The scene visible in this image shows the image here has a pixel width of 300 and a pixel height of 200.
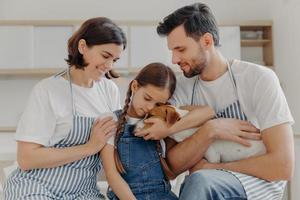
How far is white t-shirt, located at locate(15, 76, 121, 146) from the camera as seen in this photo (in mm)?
1672

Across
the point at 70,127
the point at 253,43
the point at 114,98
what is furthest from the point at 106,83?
the point at 253,43

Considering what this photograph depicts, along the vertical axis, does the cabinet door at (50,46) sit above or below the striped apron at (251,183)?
above

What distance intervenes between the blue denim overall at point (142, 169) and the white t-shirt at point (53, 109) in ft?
0.57

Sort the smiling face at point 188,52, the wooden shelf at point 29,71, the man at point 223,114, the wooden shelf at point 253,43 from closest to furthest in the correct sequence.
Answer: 1. the man at point 223,114
2. the smiling face at point 188,52
3. the wooden shelf at point 29,71
4. the wooden shelf at point 253,43

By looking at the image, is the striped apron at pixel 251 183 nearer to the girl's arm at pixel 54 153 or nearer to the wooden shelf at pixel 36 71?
the girl's arm at pixel 54 153

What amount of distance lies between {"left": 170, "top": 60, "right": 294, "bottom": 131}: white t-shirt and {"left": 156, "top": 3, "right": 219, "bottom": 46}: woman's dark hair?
180mm

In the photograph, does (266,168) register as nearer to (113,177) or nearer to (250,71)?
(250,71)

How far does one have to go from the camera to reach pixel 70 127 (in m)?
1.72

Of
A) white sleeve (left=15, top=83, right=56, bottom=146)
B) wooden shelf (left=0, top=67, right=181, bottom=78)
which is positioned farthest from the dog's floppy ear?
wooden shelf (left=0, top=67, right=181, bottom=78)

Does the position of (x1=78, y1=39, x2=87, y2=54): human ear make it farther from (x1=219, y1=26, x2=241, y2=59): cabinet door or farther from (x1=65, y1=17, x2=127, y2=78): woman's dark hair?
(x1=219, y1=26, x2=241, y2=59): cabinet door

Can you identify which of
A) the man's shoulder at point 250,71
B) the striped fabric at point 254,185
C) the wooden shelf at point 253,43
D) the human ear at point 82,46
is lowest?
the striped fabric at point 254,185

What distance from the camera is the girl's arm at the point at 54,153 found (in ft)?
5.43

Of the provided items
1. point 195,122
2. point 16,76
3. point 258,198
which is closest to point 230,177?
point 258,198

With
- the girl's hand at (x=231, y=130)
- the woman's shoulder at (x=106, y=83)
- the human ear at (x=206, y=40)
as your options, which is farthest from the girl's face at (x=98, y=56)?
the girl's hand at (x=231, y=130)
